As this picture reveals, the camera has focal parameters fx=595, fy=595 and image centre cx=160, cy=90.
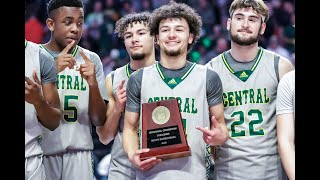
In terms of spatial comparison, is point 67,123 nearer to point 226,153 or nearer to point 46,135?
point 46,135

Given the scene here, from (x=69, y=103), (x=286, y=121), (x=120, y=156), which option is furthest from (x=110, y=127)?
(x=286, y=121)

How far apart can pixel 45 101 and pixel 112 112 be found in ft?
2.00

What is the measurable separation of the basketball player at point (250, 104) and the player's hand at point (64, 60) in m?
1.06

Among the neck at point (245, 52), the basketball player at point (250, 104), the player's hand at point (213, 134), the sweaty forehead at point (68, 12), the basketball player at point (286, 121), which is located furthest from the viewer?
the sweaty forehead at point (68, 12)

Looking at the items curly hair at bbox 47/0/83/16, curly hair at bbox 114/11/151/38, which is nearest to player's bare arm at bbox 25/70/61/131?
curly hair at bbox 47/0/83/16

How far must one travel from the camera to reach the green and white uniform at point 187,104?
3.85 metres

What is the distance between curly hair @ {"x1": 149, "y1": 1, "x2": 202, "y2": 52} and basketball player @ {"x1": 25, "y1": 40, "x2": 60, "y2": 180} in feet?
2.45

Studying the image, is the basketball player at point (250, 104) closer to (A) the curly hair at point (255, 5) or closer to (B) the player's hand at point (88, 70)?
(A) the curly hair at point (255, 5)

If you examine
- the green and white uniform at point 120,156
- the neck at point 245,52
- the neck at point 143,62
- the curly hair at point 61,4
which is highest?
Result: the curly hair at point 61,4

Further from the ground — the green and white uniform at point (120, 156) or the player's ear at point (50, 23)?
the player's ear at point (50, 23)

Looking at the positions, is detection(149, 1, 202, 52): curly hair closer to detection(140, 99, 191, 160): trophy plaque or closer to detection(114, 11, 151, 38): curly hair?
detection(114, 11, 151, 38): curly hair

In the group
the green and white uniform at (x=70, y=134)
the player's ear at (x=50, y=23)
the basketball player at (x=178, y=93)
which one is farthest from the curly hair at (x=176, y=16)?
the player's ear at (x=50, y=23)

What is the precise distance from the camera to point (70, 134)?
4.34 metres
